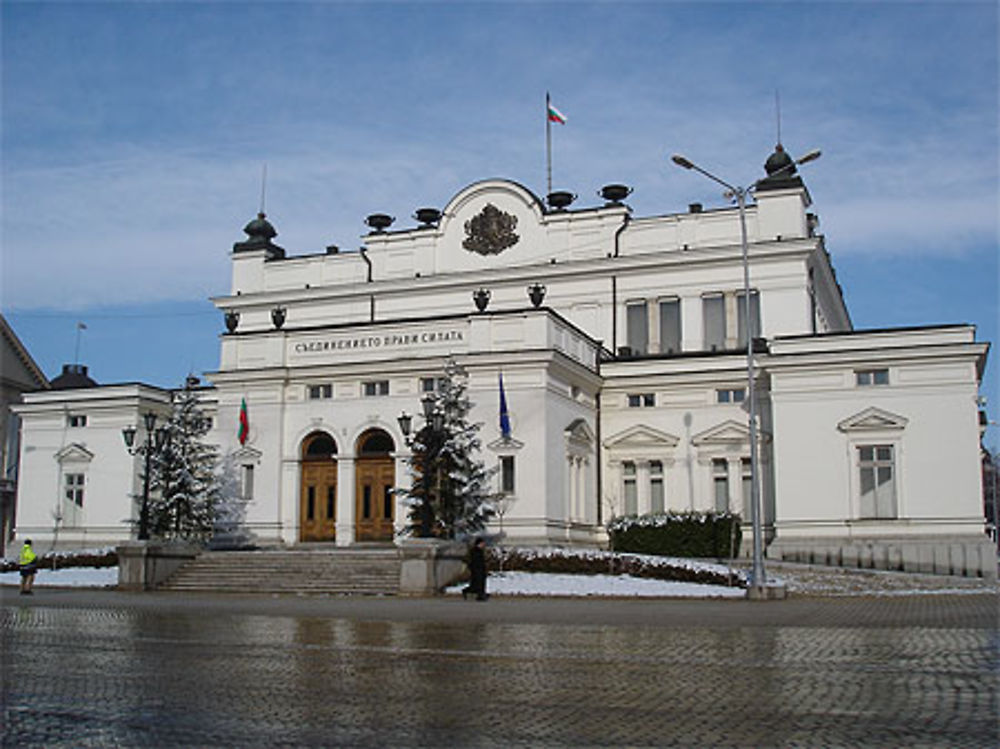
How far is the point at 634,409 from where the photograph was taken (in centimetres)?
4188

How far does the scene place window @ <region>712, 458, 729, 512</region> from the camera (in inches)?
1591

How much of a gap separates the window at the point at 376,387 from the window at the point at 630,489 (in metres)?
10.3

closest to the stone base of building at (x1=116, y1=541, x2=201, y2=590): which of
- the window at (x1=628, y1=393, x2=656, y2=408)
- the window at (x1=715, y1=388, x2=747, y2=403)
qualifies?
the window at (x1=628, y1=393, x2=656, y2=408)

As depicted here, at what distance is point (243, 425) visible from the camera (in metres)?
39.0

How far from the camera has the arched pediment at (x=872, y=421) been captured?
120 feet

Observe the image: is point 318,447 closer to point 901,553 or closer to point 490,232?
point 490,232

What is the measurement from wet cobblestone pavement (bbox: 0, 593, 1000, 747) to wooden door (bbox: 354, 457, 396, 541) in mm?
17321

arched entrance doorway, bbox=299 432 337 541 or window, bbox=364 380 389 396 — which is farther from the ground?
window, bbox=364 380 389 396

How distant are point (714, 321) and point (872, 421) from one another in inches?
389

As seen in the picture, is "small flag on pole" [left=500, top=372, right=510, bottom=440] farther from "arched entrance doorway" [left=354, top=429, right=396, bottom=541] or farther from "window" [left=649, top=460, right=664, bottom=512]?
"window" [left=649, top=460, right=664, bottom=512]

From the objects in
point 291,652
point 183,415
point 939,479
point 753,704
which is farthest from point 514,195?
point 753,704

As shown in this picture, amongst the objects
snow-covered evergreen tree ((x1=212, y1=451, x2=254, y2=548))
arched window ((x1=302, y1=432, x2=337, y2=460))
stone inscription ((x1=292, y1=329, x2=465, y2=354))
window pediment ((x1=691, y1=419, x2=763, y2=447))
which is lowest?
snow-covered evergreen tree ((x1=212, y1=451, x2=254, y2=548))

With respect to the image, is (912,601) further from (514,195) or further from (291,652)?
(514,195)

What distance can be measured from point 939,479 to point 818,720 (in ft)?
98.2
